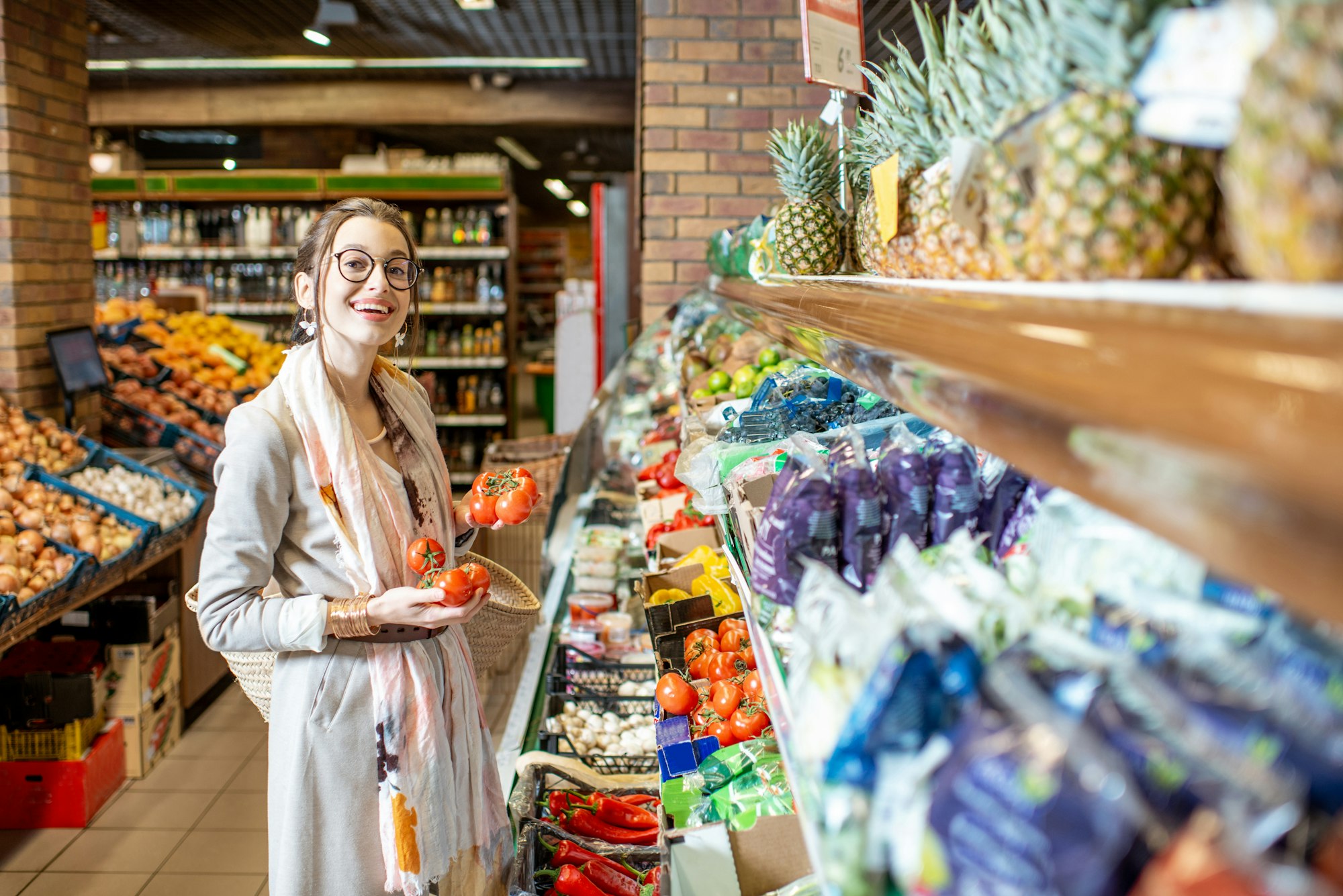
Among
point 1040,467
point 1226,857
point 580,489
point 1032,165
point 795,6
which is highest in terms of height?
point 795,6

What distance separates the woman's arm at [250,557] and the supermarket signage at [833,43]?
128cm

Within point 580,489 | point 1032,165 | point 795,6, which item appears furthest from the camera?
point 795,6

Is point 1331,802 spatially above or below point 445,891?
above

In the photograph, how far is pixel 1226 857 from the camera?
513 mm

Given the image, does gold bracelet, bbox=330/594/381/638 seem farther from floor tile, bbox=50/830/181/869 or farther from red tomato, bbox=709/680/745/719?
floor tile, bbox=50/830/181/869

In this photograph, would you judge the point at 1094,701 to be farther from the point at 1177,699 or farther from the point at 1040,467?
the point at 1040,467

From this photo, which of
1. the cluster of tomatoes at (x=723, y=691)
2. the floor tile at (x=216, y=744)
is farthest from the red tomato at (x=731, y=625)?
the floor tile at (x=216, y=744)

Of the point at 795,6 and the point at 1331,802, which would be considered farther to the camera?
the point at 795,6

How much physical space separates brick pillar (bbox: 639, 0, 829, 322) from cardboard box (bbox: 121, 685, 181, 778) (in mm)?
2885

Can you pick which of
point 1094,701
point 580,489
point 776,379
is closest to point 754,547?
point 1094,701

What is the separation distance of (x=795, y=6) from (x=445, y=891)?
156 inches

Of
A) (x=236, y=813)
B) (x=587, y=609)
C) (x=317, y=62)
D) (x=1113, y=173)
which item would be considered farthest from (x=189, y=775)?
(x=317, y=62)

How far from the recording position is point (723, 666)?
198 centimetres

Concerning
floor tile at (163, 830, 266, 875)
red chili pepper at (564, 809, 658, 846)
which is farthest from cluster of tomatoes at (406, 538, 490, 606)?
floor tile at (163, 830, 266, 875)
